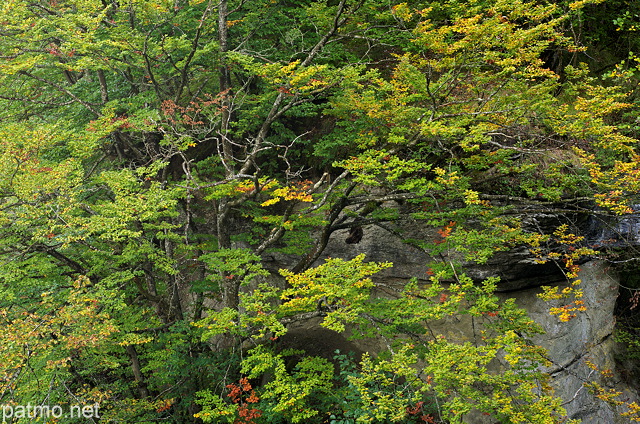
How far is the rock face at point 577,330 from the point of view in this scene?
9.24 metres

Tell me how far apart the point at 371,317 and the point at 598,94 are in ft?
17.3

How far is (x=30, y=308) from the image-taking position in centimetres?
769

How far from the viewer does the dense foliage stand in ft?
22.4

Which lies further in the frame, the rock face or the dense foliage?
the rock face

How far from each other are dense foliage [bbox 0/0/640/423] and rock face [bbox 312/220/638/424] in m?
0.70

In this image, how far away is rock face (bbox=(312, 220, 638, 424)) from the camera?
9.24 m

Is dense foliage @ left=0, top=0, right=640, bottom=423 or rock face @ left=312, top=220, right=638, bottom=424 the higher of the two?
dense foliage @ left=0, top=0, right=640, bottom=423

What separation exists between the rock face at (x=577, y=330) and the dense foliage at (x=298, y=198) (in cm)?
70

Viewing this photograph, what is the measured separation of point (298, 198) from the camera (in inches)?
306

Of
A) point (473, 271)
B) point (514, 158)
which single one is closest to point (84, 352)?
point (473, 271)

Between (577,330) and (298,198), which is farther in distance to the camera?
(577,330)

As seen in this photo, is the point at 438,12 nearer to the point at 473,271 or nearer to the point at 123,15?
the point at 473,271

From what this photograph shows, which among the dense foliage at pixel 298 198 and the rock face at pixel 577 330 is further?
the rock face at pixel 577 330

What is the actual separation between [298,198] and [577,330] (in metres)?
6.56
